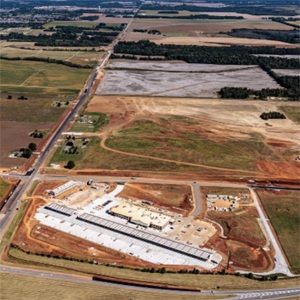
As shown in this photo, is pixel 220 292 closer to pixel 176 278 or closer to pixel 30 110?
pixel 176 278

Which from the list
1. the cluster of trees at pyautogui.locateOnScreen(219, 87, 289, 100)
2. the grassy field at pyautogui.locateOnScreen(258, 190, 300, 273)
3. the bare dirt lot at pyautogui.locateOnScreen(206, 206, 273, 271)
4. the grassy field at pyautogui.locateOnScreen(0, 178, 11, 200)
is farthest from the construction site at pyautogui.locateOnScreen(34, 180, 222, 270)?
the cluster of trees at pyautogui.locateOnScreen(219, 87, 289, 100)

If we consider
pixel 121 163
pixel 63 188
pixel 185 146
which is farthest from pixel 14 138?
pixel 185 146

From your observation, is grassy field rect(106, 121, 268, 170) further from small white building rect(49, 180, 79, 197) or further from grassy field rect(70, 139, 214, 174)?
small white building rect(49, 180, 79, 197)

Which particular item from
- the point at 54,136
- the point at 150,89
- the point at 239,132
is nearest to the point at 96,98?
the point at 150,89

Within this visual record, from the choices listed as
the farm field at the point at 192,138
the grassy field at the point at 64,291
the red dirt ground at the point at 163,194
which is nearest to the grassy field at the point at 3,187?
the farm field at the point at 192,138

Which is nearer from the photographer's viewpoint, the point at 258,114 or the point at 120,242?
the point at 120,242

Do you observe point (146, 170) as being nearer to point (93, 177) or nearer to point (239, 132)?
point (93, 177)
